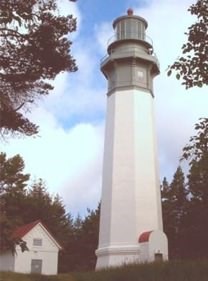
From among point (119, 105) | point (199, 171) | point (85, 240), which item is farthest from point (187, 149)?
point (85, 240)

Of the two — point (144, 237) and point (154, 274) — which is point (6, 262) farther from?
point (154, 274)

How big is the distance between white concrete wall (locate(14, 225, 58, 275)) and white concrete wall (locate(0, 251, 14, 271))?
549 millimetres

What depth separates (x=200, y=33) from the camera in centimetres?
698

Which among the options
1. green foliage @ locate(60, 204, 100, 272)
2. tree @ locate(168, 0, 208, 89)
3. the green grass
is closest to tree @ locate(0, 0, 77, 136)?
tree @ locate(168, 0, 208, 89)

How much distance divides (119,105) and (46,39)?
22777 mm

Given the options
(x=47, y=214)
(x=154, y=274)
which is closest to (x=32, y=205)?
(x=47, y=214)

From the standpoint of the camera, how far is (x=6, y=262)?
107ft

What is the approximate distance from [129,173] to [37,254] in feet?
30.1

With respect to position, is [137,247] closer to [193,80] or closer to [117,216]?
[117,216]

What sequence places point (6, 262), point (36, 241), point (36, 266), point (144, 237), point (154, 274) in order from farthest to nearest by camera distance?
point (36, 241)
point (36, 266)
point (6, 262)
point (144, 237)
point (154, 274)

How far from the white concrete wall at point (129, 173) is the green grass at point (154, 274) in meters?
6.79

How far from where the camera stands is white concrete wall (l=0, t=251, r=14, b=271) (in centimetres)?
3203

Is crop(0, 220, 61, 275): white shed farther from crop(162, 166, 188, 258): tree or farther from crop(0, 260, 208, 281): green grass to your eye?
crop(0, 260, 208, 281): green grass

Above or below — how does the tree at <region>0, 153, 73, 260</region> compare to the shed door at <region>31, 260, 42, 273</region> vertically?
above
